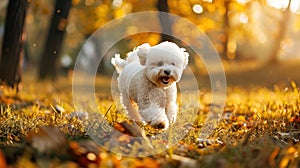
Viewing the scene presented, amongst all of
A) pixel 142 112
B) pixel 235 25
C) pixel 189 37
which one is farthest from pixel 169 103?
pixel 235 25

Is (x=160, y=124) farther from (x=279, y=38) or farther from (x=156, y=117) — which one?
(x=279, y=38)

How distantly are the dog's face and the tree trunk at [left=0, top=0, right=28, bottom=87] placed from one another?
4218 mm

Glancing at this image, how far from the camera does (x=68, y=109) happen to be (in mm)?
7629

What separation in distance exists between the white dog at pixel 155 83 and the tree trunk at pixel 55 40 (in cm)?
691

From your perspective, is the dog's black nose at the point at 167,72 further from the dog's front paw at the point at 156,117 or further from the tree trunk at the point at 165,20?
the tree trunk at the point at 165,20

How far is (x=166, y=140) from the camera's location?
5.11 metres

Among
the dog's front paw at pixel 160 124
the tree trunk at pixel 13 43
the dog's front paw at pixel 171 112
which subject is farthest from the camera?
the tree trunk at pixel 13 43

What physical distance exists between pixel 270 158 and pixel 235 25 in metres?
20.8

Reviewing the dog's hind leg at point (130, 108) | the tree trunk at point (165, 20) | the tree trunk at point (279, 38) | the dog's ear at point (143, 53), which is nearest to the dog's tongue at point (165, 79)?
the dog's ear at point (143, 53)

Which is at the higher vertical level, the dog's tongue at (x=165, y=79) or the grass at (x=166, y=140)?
the dog's tongue at (x=165, y=79)

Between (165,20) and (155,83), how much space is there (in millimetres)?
7429

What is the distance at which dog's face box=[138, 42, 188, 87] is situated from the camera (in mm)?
5873

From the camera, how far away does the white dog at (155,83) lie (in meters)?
5.91

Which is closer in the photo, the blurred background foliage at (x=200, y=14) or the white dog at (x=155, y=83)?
the white dog at (x=155, y=83)
